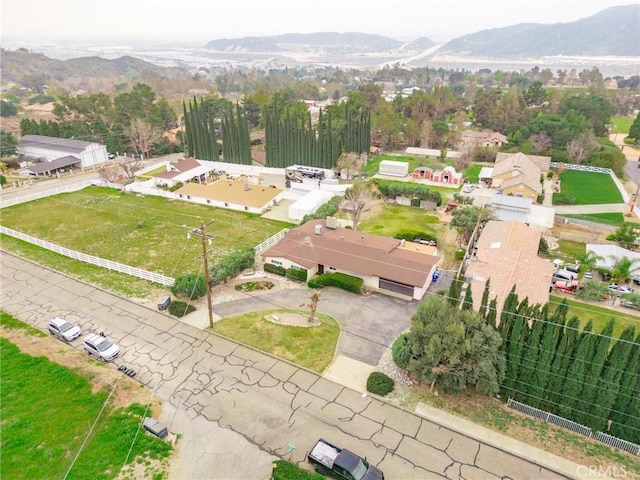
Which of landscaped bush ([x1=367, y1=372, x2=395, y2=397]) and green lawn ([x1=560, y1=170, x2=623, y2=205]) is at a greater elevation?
green lawn ([x1=560, y1=170, x2=623, y2=205])

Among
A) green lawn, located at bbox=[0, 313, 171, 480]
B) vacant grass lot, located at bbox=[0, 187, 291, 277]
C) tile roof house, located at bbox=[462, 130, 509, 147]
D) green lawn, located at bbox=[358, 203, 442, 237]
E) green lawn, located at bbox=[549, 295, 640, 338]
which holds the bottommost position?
vacant grass lot, located at bbox=[0, 187, 291, 277]

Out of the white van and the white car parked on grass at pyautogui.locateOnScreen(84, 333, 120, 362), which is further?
the white van

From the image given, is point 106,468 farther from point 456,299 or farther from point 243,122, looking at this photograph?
point 243,122

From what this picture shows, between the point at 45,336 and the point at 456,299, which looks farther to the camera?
the point at 45,336

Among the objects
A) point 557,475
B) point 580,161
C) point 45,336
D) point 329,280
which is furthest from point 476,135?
point 45,336

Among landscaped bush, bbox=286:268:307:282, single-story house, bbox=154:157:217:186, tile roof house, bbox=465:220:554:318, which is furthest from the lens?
single-story house, bbox=154:157:217:186

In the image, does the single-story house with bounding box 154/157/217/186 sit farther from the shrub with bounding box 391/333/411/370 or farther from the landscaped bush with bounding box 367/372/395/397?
the landscaped bush with bounding box 367/372/395/397

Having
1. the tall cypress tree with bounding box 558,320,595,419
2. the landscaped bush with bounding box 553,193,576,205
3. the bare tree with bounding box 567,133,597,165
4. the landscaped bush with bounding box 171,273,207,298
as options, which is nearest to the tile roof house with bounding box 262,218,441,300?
the landscaped bush with bounding box 171,273,207,298
